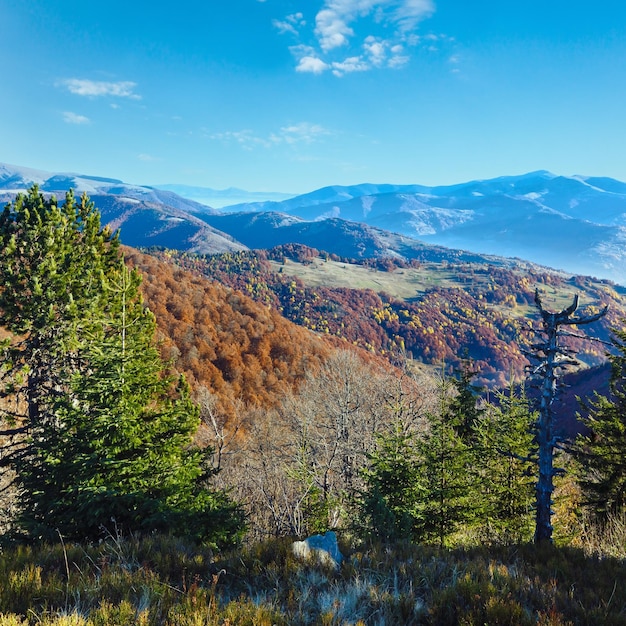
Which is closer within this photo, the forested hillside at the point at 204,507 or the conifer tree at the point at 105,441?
the forested hillside at the point at 204,507

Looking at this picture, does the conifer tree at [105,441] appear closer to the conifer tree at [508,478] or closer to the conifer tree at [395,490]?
the conifer tree at [395,490]

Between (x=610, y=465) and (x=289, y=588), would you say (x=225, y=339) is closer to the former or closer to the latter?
(x=610, y=465)

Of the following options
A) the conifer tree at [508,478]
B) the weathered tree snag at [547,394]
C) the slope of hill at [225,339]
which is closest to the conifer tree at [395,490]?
the conifer tree at [508,478]

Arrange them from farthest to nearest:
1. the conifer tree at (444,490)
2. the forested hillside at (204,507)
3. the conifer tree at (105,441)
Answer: the conifer tree at (444,490) → the conifer tree at (105,441) → the forested hillside at (204,507)

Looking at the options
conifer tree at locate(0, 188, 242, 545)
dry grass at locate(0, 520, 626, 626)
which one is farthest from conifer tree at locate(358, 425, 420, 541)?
dry grass at locate(0, 520, 626, 626)

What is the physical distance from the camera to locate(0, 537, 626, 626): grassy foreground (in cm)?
407

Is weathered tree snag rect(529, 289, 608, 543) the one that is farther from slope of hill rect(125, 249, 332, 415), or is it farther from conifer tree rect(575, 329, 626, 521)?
slope of hill rect(125, 249, 332, 415)

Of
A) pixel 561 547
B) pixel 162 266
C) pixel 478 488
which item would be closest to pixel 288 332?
pixel 162 266

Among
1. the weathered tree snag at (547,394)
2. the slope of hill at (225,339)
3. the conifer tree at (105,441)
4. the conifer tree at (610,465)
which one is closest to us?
the conifer tree at (105,441)

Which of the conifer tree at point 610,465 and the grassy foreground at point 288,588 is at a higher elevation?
the grassy foreground at point 288,588

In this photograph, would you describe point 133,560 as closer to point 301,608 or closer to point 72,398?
point 301,608

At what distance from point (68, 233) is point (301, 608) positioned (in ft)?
50.2

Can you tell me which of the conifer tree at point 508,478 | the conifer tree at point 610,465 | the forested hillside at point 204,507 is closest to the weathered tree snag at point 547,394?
the forested hillside at point 204,507

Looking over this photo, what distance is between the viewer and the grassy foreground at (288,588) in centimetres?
407
